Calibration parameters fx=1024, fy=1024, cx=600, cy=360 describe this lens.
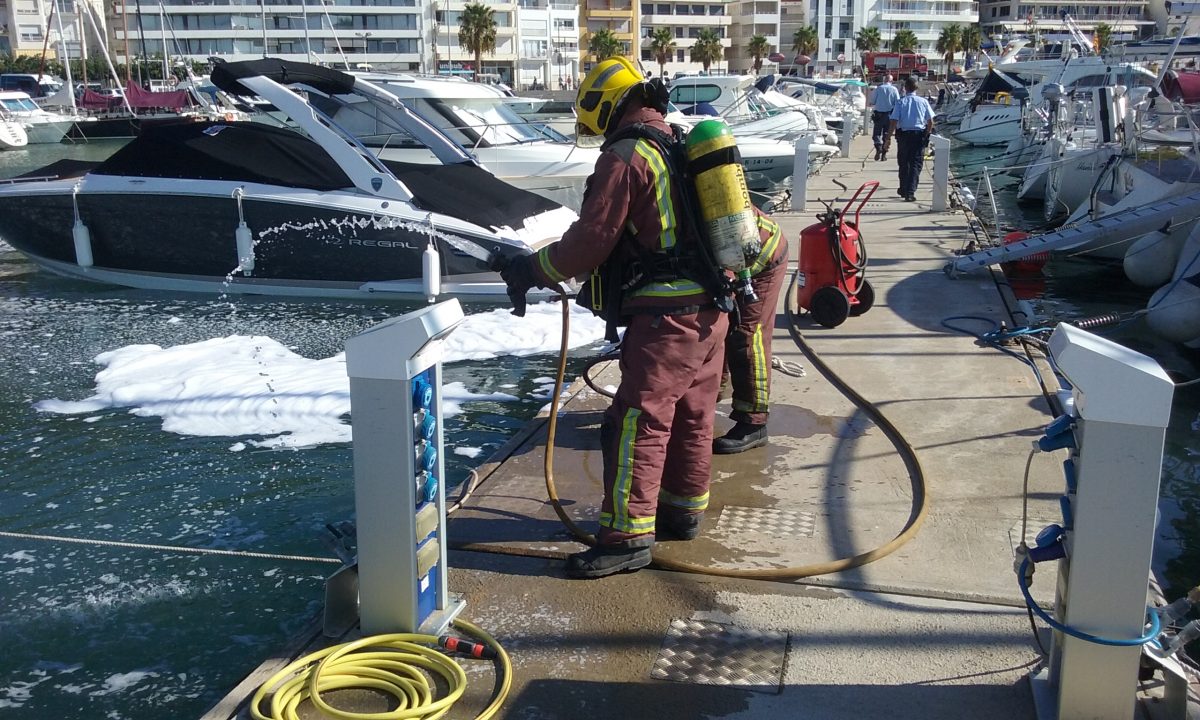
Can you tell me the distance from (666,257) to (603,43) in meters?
81.1

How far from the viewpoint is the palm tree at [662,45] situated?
86.2m

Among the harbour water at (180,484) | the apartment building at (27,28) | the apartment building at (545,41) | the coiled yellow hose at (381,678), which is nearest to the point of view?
the coiled yellow hose at (381,678)

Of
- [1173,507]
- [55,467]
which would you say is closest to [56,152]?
[55,467]

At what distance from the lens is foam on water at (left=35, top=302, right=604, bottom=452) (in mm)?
6871

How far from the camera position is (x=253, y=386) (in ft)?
24.9

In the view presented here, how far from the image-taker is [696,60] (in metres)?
91.2

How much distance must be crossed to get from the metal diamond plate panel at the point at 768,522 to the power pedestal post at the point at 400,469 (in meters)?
1.36

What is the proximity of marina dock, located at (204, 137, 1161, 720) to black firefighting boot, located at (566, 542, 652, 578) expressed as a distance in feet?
0.16

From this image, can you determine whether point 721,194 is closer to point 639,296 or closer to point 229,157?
point 639,296

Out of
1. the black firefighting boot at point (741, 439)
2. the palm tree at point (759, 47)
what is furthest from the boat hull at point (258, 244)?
the palm tree at point (759, 47)

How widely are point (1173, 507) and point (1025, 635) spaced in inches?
114

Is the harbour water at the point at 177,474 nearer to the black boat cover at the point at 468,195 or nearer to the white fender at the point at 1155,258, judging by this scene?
the black boat cover at the point at 468,195

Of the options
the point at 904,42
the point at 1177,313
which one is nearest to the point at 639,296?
the point at 1177,313

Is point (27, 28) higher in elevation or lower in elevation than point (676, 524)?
higher
